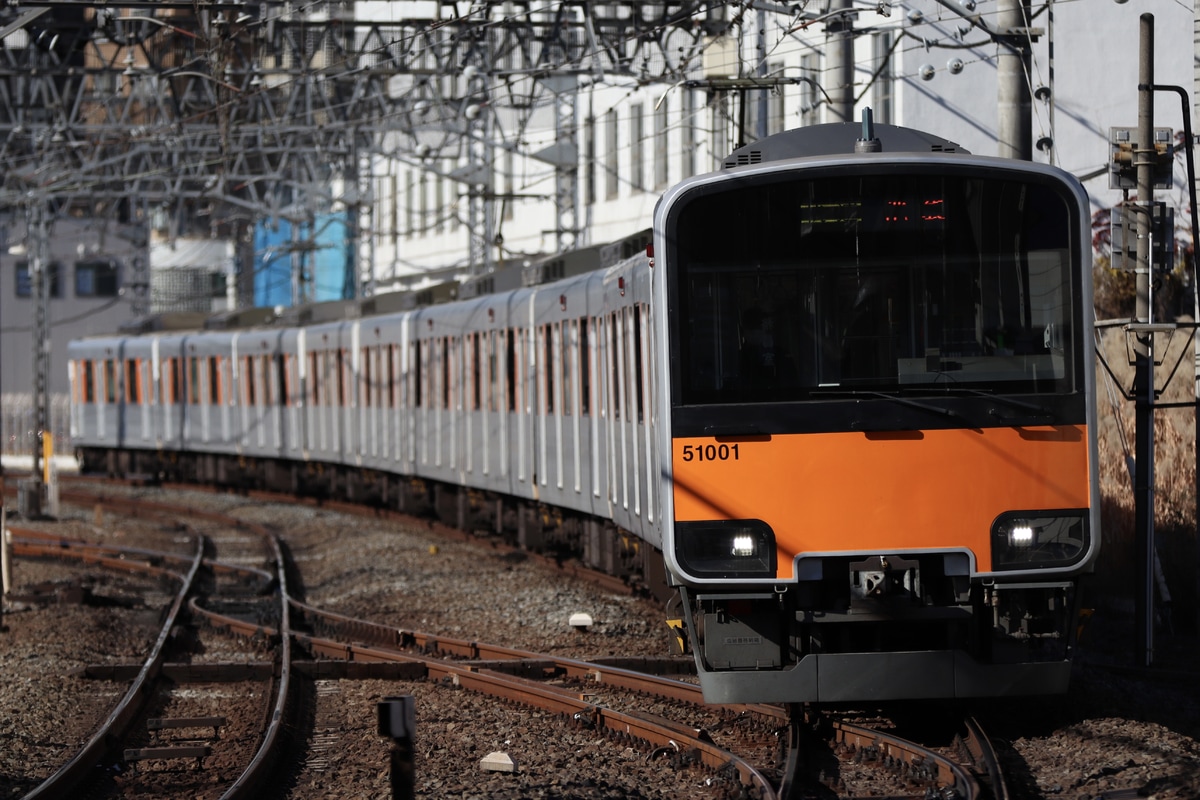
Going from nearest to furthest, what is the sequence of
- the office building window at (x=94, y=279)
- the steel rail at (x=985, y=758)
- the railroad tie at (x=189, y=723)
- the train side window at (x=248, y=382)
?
the steel rail at (x=985, y=758)
the railroad tie at (x=189, y=723)
the train side window at (x=248, y=382)
the office building window at (x=94, y=279)

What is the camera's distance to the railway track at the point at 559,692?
7.64 m

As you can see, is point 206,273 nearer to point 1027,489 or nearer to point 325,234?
point 325,234

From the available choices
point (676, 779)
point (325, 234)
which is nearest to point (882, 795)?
point (676, 779)

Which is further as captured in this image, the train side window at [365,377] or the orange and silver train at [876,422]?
the train side window at [365,377]

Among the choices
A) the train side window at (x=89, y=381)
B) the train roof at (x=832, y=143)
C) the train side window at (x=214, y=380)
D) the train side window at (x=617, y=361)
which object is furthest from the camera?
the train side window at (x=89, y=381)

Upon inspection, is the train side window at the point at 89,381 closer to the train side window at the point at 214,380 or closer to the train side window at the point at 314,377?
the train side window at the point at 214,380

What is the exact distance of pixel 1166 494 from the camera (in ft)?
45.8

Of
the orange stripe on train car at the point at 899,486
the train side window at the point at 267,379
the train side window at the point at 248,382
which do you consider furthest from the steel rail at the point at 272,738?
the train side window at the point at 248,382

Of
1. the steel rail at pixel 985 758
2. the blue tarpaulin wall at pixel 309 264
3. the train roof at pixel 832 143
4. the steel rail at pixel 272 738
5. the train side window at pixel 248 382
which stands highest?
the blue tarpaulin wall at pixel 309 264

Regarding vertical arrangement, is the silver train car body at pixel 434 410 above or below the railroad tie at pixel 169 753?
above

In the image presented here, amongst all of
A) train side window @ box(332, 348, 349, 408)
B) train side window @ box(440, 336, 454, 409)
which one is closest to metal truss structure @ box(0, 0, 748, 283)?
train side window @ box(440, 336, 454, 409)

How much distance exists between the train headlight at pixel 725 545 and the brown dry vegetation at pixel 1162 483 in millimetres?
5988

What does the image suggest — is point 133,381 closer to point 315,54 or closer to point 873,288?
point 315,54

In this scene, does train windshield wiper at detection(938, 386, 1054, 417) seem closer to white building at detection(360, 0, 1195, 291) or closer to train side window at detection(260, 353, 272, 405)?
white building at detection(360, 0, 1195, 291)
